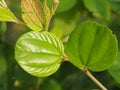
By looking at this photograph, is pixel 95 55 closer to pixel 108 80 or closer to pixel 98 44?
pixel 98 44

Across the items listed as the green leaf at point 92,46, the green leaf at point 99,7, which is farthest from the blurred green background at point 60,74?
the green leaf at point 92,46

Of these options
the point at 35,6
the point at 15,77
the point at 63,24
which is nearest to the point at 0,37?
the point at 15,77

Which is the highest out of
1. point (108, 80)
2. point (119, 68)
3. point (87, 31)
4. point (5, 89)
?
point (87, 31)

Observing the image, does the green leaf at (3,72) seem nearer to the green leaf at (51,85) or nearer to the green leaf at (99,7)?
the green leaf at (51,85)

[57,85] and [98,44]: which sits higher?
[98,44]

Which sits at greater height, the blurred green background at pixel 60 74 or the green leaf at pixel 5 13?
the green leaf at pixel 5 13

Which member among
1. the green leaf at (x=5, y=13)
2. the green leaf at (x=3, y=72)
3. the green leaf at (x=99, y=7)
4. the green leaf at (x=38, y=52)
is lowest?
the green leaf at (x=3, y=72)

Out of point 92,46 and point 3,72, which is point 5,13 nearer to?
point 92,46
